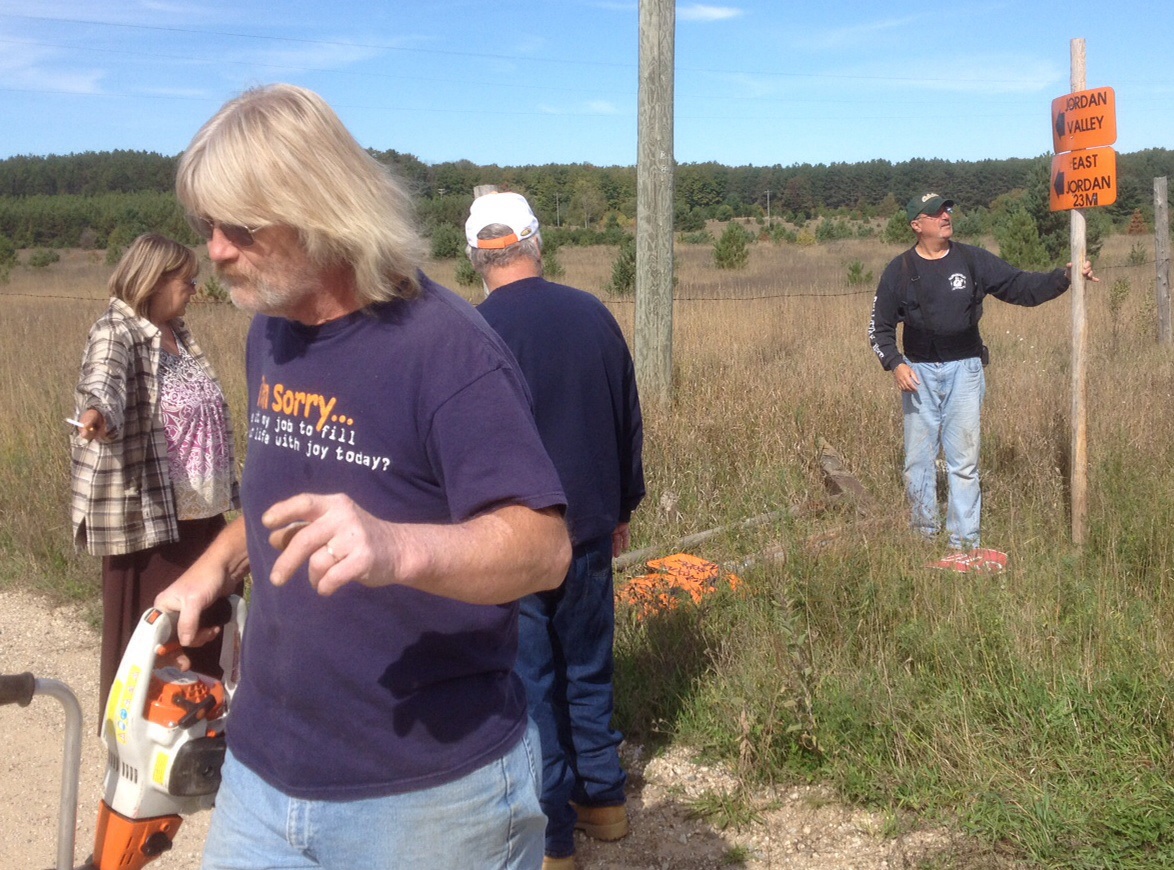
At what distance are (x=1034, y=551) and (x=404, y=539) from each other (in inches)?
173

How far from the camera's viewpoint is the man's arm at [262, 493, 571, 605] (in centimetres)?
134

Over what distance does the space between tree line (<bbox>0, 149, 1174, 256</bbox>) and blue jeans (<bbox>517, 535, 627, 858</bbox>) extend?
1.48m

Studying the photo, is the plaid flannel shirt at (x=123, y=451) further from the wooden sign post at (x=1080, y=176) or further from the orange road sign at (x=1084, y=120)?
the orange road sign at (x=1084, y=120)

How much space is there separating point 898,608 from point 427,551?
3421 millimetres

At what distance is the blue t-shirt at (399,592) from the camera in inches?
65.2

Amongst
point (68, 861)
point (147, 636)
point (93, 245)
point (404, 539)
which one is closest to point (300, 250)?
point (404, 539)

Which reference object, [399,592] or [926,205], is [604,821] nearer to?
[399,592]

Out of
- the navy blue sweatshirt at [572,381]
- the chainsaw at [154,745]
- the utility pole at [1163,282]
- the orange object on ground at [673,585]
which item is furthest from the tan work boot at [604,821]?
the utility pole at [1163,282]

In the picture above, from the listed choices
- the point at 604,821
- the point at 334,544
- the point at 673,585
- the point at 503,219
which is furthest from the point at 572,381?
the point at 334,544

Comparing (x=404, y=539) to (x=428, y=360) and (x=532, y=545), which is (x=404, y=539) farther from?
(x=428, y=360)

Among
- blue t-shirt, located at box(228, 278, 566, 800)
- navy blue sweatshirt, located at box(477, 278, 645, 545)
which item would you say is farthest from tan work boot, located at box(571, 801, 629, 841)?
blue t-shirt, located at box(228, 278, 566, 800)

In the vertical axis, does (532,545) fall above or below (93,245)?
below

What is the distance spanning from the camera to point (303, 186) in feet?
5.55

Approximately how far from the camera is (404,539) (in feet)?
4.64
